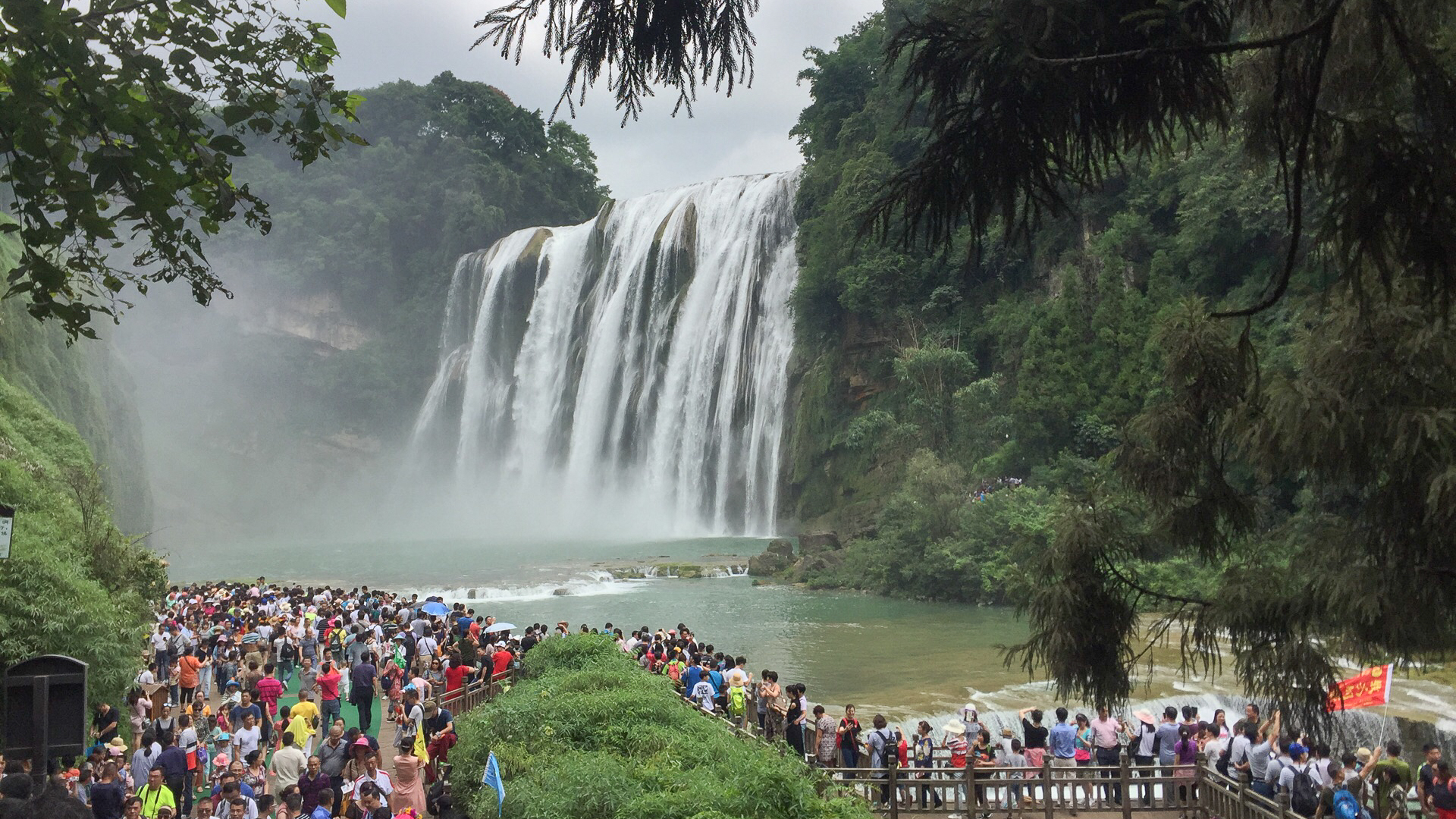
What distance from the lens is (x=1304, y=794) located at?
370 inches

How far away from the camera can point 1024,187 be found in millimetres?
3771

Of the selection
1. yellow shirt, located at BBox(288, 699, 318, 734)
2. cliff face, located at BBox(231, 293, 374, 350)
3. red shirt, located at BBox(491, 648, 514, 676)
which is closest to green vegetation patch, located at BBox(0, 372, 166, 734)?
yellow shirt, located at BBox(288, 699, 318, 734)

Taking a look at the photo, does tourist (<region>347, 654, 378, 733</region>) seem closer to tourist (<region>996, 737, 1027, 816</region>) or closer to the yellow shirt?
the yellow shirt

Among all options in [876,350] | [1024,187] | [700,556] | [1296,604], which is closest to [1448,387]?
[1296,604]

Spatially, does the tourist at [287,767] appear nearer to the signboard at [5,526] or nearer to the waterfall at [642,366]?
the signboard at [5,526]

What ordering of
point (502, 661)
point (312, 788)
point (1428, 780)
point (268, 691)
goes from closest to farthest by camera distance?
point (312, 788) < point (1428, 780) < point (268, 691) < point (502, 661)

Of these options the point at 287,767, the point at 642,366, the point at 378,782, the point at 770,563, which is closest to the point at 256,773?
the point at 287,767

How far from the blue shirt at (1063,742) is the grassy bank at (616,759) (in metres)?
3.27

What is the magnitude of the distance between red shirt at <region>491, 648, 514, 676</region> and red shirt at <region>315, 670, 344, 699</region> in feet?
6.95

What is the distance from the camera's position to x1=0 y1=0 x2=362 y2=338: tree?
383 centimetres

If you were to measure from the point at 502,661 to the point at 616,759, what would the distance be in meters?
6.12

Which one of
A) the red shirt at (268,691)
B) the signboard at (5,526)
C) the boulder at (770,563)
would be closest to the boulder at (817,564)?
the boulder at (770,563)

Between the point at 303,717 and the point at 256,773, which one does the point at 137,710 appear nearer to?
the point at 303,717

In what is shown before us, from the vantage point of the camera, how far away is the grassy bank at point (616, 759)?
292 inches
